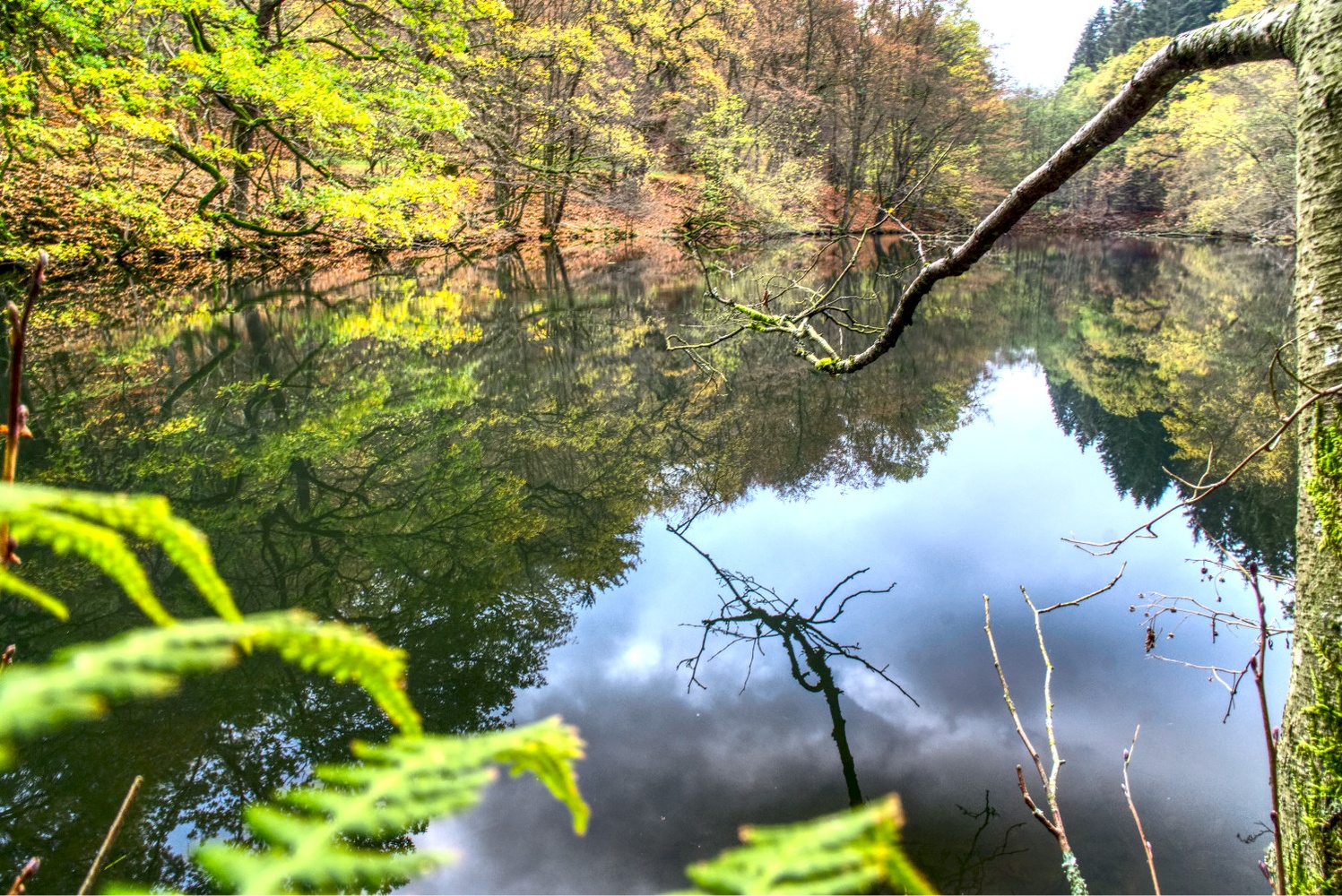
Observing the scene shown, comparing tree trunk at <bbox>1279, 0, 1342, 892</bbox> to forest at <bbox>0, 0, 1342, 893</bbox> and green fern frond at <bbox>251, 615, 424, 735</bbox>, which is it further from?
green fern frond at <bbox>251, 615, 424, 735</bbox>

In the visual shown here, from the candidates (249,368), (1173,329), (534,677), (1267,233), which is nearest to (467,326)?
(249,368)

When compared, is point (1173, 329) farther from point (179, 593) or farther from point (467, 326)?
point (179, 593)

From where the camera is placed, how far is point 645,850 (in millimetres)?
3213

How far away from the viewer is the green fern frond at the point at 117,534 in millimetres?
365

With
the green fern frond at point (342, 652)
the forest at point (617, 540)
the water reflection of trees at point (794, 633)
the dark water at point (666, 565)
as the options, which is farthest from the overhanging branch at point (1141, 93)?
the green fern frond at point (342, 652)

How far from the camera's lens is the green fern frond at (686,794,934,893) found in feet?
1.25

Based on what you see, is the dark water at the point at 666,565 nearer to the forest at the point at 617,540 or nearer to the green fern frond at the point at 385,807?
the forest at the point at 617,540

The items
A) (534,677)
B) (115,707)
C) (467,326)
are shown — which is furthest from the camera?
(467,326)

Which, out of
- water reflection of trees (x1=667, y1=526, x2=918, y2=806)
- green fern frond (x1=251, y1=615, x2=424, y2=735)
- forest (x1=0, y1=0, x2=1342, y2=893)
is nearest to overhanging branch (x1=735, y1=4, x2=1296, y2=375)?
forest (x1=0, y1=0, x2=1342, y2=893)

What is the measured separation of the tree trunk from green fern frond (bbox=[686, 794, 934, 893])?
208cm

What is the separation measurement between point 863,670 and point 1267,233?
Answer: 35484 millimetres

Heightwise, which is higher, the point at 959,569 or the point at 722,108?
the point at 722,108

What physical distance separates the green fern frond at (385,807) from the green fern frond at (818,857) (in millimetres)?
99

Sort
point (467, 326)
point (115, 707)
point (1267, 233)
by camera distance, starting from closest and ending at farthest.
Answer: point (115, 707), point (467, 326), point (1267, 233)
